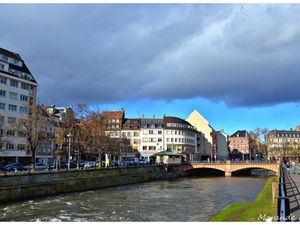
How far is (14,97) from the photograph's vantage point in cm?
8094

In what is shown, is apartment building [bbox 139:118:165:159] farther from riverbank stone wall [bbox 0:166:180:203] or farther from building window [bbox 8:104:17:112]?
building window [bbox 8:104:17:112]

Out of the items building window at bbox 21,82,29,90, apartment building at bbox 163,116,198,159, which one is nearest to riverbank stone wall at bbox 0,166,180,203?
building window at bbox 21,82,29,90

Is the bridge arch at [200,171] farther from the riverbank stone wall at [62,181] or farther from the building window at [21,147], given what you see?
the building window at [21,147]

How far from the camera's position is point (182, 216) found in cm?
3155

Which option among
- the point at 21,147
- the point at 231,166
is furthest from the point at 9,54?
the point at 231,166

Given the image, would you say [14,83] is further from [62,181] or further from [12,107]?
[62,181]

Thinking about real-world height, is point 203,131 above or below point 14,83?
below

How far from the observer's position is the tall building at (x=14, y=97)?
254 ft

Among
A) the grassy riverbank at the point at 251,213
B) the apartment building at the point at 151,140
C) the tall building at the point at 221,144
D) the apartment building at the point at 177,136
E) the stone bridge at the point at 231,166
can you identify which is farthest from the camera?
the tall building at the point at 221,144

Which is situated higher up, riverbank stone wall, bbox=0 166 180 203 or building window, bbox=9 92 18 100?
building window, bbox=9 92 18 100

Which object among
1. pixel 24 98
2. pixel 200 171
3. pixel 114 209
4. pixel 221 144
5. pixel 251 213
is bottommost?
pixel 114 209

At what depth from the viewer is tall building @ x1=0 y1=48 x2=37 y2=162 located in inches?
3046

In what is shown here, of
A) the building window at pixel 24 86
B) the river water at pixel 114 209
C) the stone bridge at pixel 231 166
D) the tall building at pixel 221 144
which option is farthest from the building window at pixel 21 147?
the tall building at pixel 221 144

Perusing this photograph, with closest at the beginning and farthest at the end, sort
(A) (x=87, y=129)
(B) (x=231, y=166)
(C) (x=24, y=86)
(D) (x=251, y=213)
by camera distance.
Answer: (D) (x=251, y=213) → (A) (x=87, y=129) → (C) (x=24, y=86) → (B) (x=231, y=166)
